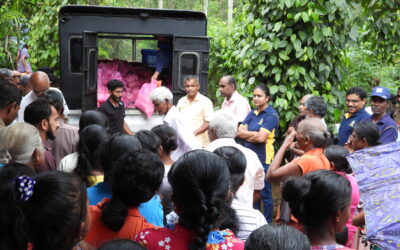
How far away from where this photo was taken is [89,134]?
127 inches

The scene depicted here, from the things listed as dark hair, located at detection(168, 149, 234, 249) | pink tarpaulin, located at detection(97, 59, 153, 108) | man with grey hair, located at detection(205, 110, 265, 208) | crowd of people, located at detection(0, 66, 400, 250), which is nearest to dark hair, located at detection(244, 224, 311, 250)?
crowd of people, located at detection(0, 66, 400, 250)

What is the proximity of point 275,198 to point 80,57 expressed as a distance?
12.7 ft

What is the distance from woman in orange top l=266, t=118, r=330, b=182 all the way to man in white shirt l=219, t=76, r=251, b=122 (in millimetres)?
2717

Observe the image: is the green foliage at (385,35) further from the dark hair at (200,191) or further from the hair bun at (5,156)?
the hair bun at (5,156)

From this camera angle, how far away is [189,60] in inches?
299

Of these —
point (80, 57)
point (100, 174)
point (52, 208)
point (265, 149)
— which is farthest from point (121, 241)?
point (80, 57)

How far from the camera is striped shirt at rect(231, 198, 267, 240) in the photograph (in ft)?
9.04

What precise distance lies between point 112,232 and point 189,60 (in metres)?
5.44

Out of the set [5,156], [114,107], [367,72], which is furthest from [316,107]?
[367,72]

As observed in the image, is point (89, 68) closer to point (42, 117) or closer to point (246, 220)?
point (42, 117)

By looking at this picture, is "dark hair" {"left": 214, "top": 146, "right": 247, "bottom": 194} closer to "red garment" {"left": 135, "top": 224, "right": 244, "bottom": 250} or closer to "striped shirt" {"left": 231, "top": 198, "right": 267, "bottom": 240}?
"striped shirt" {"left": 231, "top": 198, "right": 267, "bottom": 240}

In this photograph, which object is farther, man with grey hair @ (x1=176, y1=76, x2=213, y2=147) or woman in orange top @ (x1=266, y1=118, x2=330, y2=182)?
man with grey hair @ (x1=176, y1=76, x2=213, y2=147)

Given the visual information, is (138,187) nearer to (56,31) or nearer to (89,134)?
(89,134)

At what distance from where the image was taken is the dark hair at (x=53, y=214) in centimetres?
184
